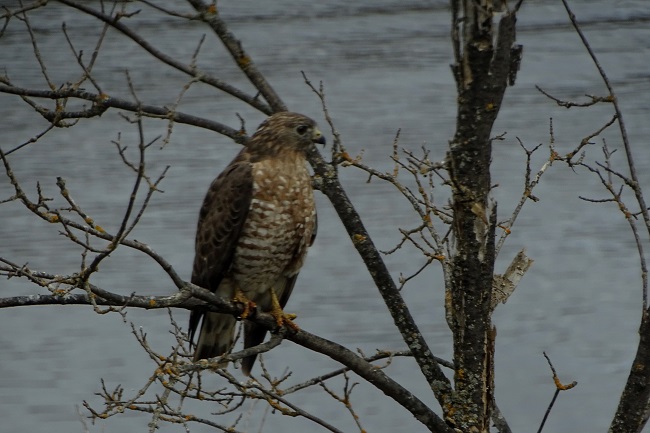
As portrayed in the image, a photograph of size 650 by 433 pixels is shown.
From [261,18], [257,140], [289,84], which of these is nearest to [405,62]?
[289,84]

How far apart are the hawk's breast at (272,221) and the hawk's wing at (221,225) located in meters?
0.04

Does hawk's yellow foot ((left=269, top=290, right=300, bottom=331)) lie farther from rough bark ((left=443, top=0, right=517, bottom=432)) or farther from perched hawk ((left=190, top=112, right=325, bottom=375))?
rough bark ((left=443, top=0, right=517, bottom=432))

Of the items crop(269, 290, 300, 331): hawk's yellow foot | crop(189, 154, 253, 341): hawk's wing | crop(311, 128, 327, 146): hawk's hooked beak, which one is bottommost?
crop(269, 290, 300, 331): hawk's yellow foot

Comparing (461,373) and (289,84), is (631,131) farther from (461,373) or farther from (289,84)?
(461,373)

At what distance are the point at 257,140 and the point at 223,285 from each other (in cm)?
59

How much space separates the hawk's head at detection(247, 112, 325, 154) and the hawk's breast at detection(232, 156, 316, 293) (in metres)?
0.06

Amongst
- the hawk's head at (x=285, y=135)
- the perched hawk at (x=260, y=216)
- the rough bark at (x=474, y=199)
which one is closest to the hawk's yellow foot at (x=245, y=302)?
the perched hawk at (x=260, y=216)

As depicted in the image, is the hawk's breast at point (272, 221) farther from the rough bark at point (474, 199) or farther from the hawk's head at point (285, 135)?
the rough bark at point (474, 199)

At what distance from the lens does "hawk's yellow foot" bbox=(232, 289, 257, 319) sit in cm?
392

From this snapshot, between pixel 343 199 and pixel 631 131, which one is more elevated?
pixel 343 199

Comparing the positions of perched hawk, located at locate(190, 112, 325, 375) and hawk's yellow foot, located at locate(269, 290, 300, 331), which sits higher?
perched hawk, located at locate(190, 112, 325, 375)

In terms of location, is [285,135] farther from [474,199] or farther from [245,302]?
[474,199]

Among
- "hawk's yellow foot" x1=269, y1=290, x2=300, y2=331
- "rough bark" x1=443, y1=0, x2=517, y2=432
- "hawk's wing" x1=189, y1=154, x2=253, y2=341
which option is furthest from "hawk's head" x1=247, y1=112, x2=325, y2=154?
"rough bark" x1=443, y1=0, x2=517, y2=432

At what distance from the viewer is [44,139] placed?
9977 millimetres
